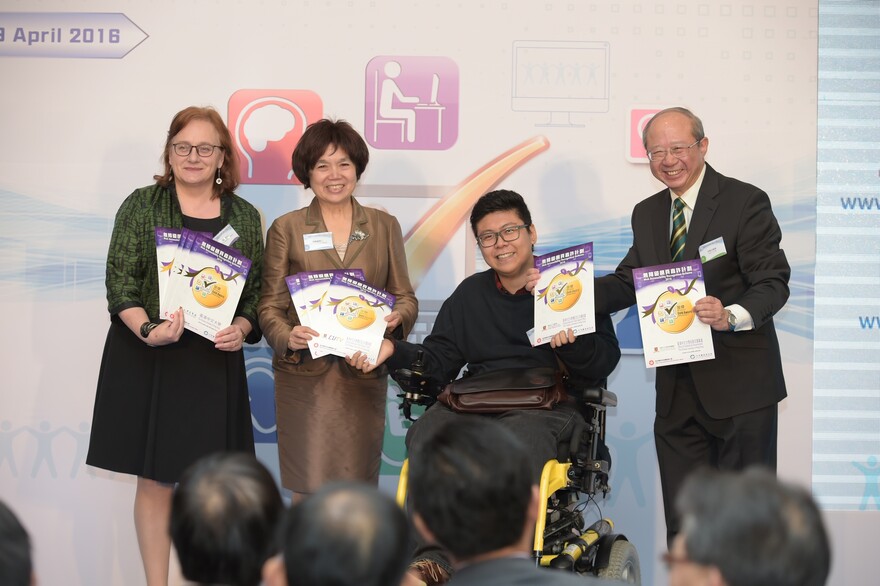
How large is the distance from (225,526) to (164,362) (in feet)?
7.48

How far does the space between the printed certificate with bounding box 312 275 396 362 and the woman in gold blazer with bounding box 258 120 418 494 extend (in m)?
0.07

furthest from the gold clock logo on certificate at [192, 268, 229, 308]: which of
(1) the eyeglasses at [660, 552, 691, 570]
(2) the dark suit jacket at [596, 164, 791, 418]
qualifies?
(1) the eyeglasses at [660, 552, 691, 570]

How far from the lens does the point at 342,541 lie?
1397mm

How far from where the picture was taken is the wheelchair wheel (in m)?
3.39

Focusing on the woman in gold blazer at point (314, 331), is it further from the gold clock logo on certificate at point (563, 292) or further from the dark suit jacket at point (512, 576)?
the dark suit jacket at point (512, 576)

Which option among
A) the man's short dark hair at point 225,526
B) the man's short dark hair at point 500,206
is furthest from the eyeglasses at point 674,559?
the man's short dark hair at point 500,206

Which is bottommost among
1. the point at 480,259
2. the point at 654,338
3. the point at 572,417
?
the point at 572,417

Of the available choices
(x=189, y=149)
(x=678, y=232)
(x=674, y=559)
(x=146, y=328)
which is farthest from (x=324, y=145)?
(x=674, y=559)

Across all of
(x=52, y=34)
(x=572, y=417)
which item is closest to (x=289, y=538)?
(x=572, y=417)

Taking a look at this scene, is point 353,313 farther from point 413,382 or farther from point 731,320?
point 731,320

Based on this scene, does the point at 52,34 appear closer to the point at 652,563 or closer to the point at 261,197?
the point at 261,197

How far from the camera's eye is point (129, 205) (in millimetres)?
3693

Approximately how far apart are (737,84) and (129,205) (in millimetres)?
2943

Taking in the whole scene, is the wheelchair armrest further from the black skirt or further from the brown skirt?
the black skirt
